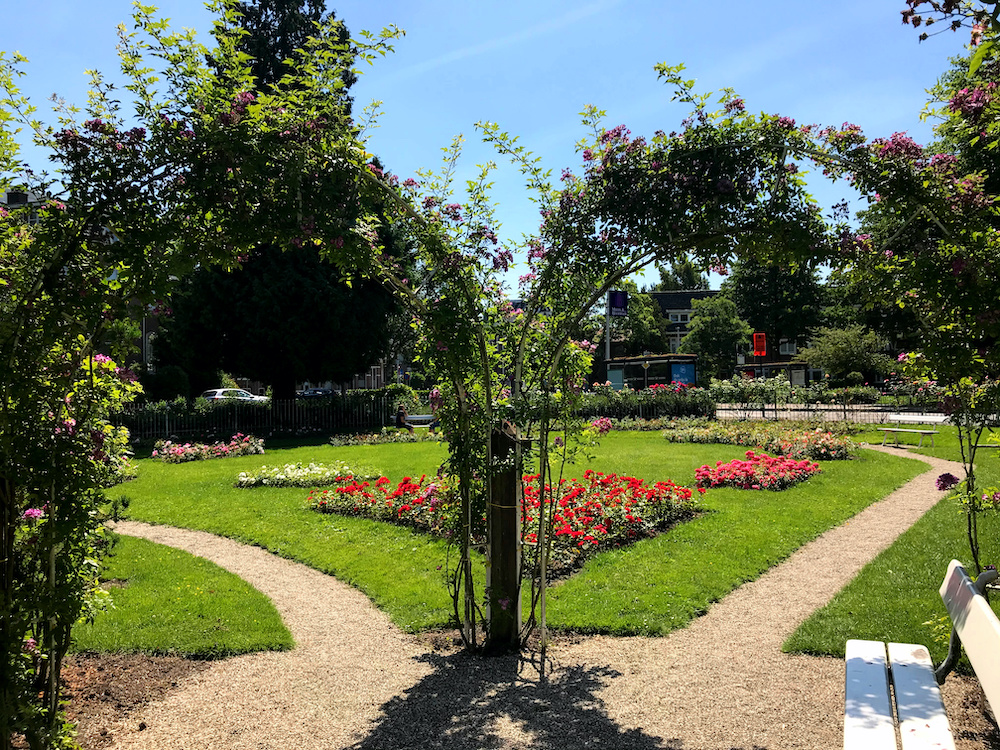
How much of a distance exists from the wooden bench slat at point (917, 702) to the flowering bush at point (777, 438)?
1117 cm

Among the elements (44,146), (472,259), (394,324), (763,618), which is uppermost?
(394,324)

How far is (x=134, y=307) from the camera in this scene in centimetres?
347

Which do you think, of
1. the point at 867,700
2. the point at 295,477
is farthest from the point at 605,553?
the point at 295,477

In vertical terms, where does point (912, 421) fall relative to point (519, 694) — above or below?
above

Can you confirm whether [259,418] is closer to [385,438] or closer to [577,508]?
[385,438]

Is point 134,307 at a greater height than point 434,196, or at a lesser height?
lesser

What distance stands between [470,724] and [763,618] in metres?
2.97

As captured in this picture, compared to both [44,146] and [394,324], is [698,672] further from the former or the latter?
[394,324]

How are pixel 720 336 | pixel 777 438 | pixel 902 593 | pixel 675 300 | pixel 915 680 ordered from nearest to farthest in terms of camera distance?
pixel 915 680 → pixel 902 593 → pixel 777 438 → pixel 720 336 → pixel 675 300

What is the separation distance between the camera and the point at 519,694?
14.7 feet

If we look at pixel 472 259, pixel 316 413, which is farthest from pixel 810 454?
pixel 316 413

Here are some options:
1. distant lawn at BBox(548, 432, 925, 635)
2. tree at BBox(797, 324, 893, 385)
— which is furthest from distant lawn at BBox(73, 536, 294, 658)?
tree at BBox(797, 324, 893, 385)

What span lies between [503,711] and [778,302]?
55534 mm

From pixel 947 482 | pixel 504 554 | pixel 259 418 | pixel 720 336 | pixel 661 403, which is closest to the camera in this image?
pixel 947 482
